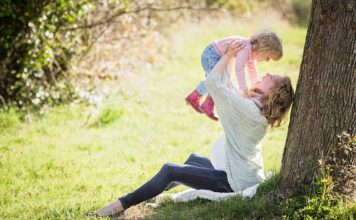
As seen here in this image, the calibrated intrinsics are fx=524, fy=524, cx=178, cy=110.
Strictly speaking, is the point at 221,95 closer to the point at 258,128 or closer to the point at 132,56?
the point at 258,128

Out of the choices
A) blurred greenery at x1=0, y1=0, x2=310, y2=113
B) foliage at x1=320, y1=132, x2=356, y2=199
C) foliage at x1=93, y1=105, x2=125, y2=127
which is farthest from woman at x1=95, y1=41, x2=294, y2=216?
blurred greenery at x1=0, y1=0, x2=310, y2=113

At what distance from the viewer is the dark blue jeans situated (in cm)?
428

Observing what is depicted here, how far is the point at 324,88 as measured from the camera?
3803 mm

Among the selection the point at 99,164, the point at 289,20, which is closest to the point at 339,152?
the point at 99,164

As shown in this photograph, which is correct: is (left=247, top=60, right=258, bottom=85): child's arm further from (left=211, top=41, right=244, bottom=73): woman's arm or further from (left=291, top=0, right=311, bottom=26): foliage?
(left=291, top=0, right=311, bottom=26): foliage

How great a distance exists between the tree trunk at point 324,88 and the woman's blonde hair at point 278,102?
229 mm

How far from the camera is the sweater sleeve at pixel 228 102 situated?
420cm

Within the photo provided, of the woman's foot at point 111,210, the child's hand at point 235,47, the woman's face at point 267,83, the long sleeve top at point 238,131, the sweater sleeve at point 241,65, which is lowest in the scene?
the woman's foot at point 111,210

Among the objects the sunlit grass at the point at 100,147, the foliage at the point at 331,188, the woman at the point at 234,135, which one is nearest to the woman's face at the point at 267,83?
the woman at the point at 234,135

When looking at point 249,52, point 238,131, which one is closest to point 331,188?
point 238,131

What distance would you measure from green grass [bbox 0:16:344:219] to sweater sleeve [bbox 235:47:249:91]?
38.6 inches

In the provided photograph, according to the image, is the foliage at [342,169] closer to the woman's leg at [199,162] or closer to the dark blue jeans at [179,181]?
the dark blue jeans at [179,181]

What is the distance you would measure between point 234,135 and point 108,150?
2.49 m

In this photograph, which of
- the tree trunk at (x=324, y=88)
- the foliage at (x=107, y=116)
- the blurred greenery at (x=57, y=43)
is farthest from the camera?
the blurred greenery at (x=57, y=43)
